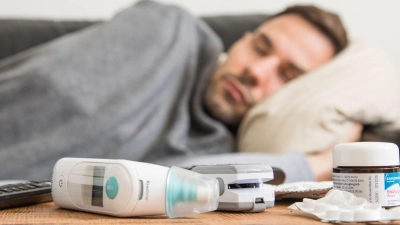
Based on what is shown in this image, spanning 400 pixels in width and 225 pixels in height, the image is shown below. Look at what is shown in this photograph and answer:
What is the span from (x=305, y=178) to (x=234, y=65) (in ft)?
1.53

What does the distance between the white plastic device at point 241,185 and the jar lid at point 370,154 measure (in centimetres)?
7

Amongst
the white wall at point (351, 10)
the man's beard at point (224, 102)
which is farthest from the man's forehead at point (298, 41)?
the white wall at point (351, 10)

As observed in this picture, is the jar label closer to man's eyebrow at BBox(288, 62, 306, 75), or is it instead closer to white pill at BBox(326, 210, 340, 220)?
white pill at BBox(326, 210, 340, 220)

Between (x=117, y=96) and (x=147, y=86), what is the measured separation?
79 millimetres

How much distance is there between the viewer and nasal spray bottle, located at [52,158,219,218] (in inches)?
14.2

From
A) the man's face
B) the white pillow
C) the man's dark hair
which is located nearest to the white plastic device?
the white pillow

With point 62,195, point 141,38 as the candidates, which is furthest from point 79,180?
point 141,38

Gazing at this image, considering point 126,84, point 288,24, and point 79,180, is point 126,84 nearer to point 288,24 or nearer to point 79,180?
point 288,24

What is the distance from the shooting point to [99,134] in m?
0.96

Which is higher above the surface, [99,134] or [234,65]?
[234,65]

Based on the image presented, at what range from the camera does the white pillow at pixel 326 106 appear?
0.98m

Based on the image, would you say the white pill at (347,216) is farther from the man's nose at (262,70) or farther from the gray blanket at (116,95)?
the man's nose at (262,70)

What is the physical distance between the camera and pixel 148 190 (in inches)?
14.3

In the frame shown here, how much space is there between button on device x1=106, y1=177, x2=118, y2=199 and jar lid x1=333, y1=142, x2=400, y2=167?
0.19 metres
